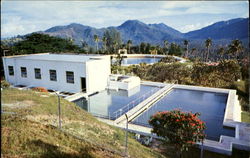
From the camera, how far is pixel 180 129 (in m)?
5.23

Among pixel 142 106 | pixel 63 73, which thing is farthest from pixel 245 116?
pixel 63 73

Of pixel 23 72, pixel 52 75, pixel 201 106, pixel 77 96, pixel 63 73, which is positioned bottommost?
pixel 201 106

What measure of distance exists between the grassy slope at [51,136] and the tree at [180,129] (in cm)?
84

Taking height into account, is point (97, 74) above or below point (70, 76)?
above

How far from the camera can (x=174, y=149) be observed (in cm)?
583

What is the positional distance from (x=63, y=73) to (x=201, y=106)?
10.1 metres

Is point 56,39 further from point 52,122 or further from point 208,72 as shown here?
point 52,122

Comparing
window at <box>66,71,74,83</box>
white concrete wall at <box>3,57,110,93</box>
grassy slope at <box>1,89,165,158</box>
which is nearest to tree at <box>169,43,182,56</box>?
white concrete wall at <box>3,57,110,93</box>

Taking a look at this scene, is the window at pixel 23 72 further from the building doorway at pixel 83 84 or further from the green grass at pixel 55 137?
the green grass at pixel 55 137

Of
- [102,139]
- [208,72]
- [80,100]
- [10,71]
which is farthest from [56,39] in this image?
[102,139]

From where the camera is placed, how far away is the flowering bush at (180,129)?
5.20m

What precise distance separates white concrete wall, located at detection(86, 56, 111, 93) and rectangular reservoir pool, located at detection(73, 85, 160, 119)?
641 millimetres

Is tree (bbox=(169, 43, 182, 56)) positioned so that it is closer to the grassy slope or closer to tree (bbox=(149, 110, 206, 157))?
the grassy slope

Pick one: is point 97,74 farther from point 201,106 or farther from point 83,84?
point 201,106
